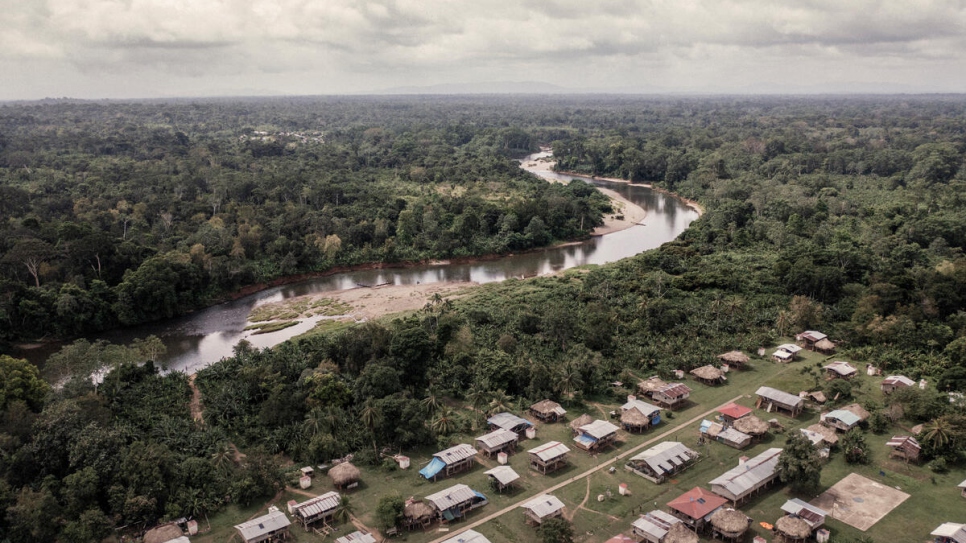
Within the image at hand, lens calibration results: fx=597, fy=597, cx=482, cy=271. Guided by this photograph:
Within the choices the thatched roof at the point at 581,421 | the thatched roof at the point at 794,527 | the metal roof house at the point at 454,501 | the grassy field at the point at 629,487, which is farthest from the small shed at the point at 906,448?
the metal roof house at the point at 454,501

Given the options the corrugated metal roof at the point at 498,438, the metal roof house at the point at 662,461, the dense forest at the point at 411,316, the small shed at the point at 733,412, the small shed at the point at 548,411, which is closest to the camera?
the dense forest at the point at 411,316

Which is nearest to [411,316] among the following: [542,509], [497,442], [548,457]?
[497,442]

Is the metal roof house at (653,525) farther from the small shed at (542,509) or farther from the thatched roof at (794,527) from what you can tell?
the thatched roof at (794,527)

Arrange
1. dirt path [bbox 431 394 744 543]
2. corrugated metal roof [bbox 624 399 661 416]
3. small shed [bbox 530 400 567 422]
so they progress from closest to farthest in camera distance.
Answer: dirt path [bbox 431 394 744 543], corrugated metal roof [bbox 624 399 661 416], small shed [bbox 530 400 567 422]

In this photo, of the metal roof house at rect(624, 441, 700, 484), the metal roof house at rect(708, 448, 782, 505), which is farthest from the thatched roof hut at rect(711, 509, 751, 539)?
the metal roof house at rect(624, 441, 700, 484)

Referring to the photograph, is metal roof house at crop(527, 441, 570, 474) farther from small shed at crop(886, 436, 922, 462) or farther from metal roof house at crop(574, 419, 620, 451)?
small shed at crop(886, 436, 922, 462)

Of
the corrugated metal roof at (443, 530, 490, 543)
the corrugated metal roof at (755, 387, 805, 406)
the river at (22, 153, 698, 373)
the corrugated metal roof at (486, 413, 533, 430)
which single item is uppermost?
the corrugated metal roof at (755, 387, 805, 406)
